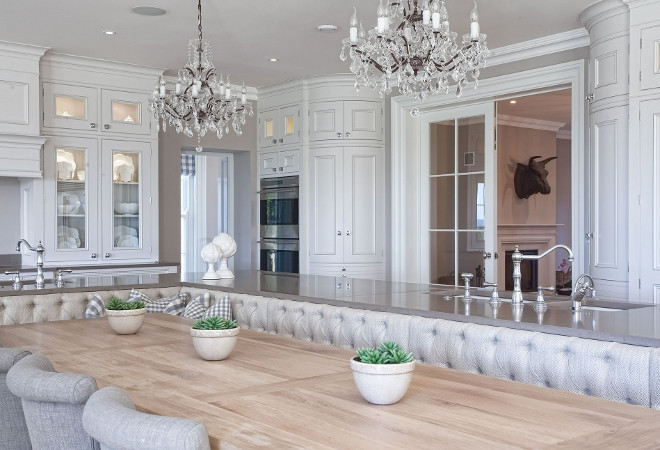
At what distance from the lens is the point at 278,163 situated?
727 cm

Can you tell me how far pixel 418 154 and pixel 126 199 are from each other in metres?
2.67

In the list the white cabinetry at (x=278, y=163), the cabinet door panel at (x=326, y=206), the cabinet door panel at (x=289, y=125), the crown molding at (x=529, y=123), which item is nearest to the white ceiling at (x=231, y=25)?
the cabinet door panel at (x=289, y=125)

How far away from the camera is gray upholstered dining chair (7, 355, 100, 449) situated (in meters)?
1.54

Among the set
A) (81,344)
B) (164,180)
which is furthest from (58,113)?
(81,344)

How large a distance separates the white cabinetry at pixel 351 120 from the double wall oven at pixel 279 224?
0.64m

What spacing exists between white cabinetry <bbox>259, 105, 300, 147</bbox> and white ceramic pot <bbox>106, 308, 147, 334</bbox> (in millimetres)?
4468

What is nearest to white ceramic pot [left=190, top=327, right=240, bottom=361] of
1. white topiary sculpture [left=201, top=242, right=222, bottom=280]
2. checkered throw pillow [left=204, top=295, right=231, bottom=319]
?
checkered throw pillow [left=204, top=295, right=231, bottom=319]

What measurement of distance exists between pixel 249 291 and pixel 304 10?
203 cm

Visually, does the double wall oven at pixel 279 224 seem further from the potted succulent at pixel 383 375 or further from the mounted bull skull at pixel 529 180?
the potted succulent at pixel 383 375

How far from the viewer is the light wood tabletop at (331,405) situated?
1.34 metres

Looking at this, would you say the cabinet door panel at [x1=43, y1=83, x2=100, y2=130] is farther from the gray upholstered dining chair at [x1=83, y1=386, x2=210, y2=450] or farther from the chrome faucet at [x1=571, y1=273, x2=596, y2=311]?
the gray upholstered dining chair at [x1=83, y1=386, x2=210, y2=450]

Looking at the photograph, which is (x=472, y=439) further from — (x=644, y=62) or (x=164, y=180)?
(x=164, y=180)

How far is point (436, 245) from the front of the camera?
6512 millimetres

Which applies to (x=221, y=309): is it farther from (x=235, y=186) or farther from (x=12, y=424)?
(x=235, y=186)
